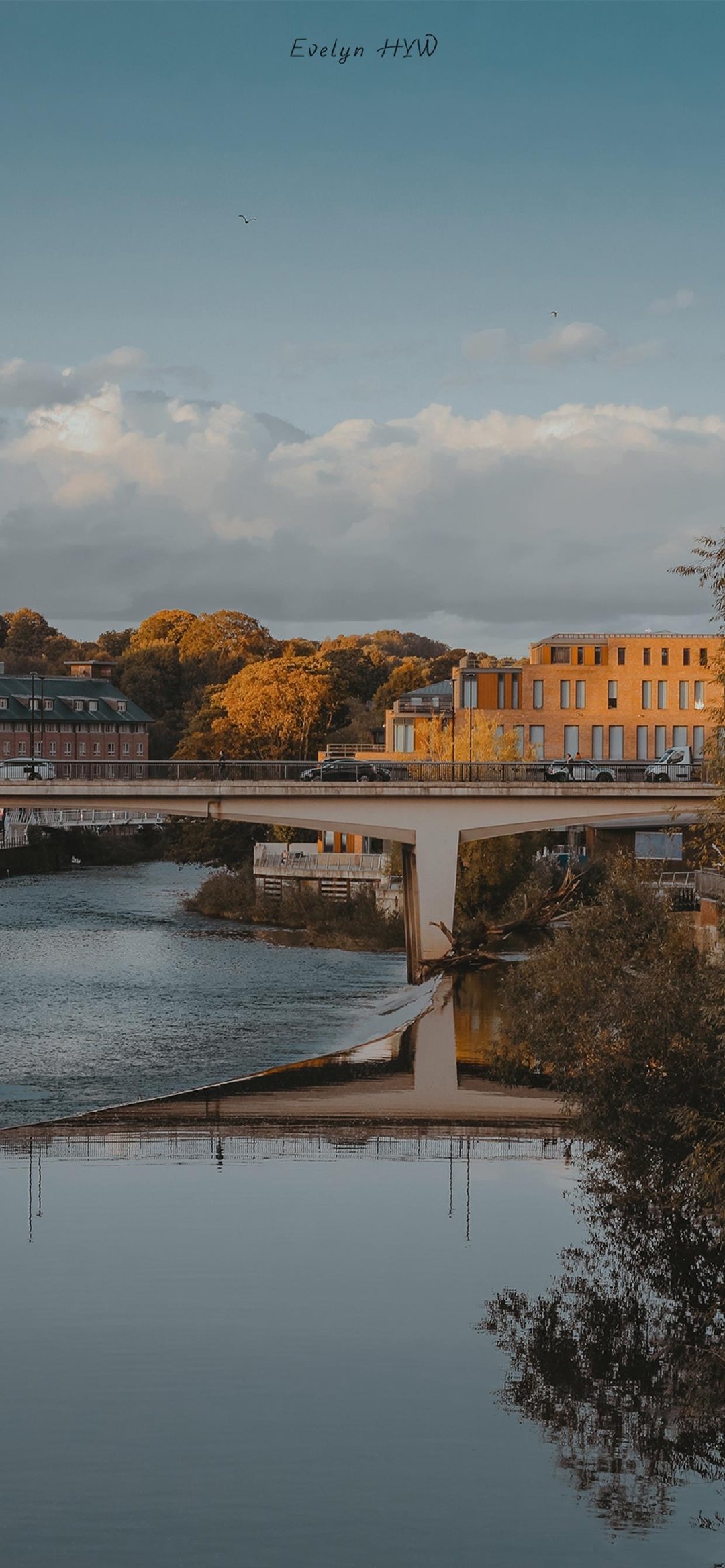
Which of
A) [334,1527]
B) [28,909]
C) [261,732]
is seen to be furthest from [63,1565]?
[261,732]

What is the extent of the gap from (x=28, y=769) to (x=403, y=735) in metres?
34.6

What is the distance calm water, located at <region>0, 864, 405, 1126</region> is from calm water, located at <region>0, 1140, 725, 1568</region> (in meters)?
9.74

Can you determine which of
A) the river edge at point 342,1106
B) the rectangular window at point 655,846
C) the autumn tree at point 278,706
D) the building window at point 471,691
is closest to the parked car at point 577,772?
the building window at point 471,691

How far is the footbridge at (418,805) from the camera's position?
6538 centimetres

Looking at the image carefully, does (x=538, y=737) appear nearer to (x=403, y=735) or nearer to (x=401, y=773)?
(x=403, y=735)

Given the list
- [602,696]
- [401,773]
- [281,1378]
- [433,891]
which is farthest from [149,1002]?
[602,696]

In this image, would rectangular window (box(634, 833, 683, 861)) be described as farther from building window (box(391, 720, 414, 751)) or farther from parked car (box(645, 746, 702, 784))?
parked car (box(645, 746, 702, 784))

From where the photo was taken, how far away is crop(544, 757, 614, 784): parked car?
73750 millimetres

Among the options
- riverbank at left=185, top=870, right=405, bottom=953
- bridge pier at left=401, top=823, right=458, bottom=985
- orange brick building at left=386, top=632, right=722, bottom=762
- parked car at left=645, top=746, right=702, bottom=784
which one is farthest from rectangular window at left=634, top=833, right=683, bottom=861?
bridge pier at left=401, top=823, right=458, bottom=985

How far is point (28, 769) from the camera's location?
71.9 metres

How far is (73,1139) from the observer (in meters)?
34.2

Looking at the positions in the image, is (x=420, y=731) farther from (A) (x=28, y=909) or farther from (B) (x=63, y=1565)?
(B) (x=63, y=1565)

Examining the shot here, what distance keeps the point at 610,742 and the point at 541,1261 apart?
228 feet

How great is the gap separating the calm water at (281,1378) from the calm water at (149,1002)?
9.74 metres
